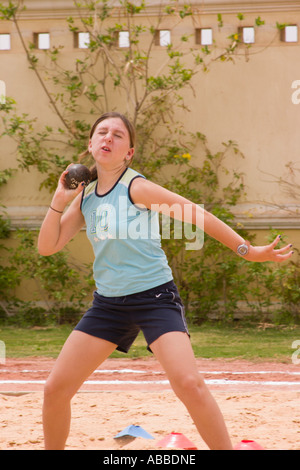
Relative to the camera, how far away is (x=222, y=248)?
9016 mm

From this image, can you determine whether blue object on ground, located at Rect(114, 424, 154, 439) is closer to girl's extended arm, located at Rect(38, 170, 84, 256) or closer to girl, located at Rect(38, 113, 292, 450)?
girl, located at Rect(38, 113, 292, 450)

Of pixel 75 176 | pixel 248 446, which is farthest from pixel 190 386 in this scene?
pixel 75 176

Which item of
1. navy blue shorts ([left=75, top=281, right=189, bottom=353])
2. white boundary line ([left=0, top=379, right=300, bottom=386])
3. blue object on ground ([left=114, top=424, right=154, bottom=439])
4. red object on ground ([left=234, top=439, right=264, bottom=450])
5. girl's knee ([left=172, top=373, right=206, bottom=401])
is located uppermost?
navy blue shorts ([left=75, top=281, right=189, bottom=353])

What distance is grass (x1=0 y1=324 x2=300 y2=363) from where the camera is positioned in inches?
277

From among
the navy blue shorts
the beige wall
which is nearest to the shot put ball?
the navy blue shorts

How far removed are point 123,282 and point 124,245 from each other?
18 cm

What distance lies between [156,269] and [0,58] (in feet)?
25.2

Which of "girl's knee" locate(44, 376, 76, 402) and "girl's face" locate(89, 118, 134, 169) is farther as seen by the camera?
"girl's face" locate(89, 118, 134, 169)

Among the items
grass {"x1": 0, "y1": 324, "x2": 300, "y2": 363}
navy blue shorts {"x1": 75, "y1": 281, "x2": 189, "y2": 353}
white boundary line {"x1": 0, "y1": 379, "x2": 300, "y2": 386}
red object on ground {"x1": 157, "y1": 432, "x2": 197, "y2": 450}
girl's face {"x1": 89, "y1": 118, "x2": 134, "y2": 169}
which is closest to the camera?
navy blue shorts {"x1": 75, "y1": 281, "x2": 189, "y2": 353}

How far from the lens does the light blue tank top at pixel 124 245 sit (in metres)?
3.07

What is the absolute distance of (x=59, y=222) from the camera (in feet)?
11.1

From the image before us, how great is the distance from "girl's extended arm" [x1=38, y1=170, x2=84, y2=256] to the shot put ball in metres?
0.03

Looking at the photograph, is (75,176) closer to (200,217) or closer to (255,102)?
(200,217)

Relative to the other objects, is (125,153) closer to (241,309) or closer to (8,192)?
(241,309)
